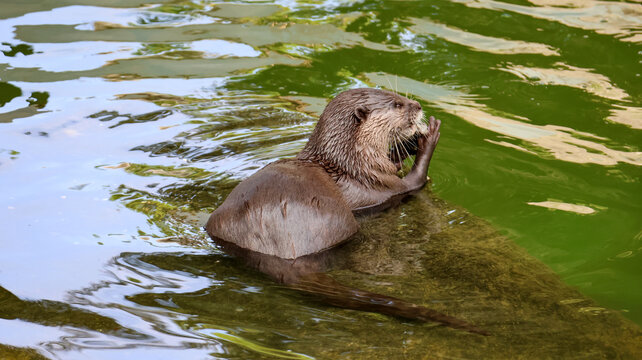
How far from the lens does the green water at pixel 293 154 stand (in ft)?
8.80

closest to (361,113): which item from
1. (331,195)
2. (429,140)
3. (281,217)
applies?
(429,140)

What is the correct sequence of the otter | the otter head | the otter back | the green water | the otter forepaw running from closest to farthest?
the green water → the otter → the otter back → the otter head → the otter forepaw

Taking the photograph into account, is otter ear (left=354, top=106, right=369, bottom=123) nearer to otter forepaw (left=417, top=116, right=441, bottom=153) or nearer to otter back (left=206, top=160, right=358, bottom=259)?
otter forepaw (left=417, top=116, right=441, bottom=153)

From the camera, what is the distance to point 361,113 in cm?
402

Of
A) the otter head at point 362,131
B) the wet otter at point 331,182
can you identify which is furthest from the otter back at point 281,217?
the otter head at point 362,131

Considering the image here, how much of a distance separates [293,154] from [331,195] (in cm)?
120

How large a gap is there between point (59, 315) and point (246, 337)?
2.31 feet

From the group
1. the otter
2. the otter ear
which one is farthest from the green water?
the otter ear

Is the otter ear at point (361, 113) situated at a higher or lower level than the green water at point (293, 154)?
higher

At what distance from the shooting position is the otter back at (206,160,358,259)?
122 inches

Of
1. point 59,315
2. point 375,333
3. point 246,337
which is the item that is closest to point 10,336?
point 59,315

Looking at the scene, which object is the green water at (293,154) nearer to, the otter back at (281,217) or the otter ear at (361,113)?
the otter back at (281,217)

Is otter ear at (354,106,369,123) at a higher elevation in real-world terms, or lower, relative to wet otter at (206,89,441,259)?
higher

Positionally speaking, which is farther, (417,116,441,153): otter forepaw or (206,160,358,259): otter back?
(417,116,441,153): otter forepaw
